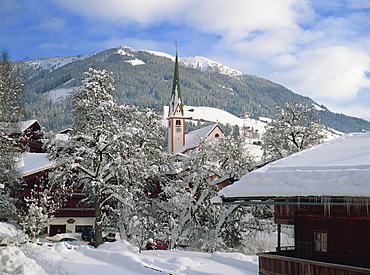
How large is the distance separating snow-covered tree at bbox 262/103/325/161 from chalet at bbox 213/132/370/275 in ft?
75.4

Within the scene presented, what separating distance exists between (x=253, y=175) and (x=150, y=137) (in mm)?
23868

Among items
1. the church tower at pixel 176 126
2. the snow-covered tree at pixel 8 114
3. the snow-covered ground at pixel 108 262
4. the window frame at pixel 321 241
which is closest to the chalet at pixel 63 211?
the snow-covered tree at pixel 8 114

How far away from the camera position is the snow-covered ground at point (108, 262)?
13.1 metres

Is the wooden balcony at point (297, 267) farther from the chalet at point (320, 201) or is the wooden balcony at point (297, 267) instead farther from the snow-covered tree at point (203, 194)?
the snow-covered tree at point (203, 194)

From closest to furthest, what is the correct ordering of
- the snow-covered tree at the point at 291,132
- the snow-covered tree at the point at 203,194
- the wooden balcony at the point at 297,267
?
the wooden balcony at the point at 297,267
the snow-covered tree at the point at 203,194
the snow-covered tree at the point at 291,132

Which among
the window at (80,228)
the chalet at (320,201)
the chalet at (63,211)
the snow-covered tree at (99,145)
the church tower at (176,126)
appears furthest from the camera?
the church tower at (176,126)

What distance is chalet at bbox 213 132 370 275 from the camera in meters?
9.31

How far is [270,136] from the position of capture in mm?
37188

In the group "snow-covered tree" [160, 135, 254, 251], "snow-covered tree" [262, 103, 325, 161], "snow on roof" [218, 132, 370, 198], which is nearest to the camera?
"snow on roof" [218, 132, 370, 198]

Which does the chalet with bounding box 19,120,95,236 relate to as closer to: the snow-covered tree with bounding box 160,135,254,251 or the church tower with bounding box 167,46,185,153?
the snow-covered tree with bounding box 160,135,254,251

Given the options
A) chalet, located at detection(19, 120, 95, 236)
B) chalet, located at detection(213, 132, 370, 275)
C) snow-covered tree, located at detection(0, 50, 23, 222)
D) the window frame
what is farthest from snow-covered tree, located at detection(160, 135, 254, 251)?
the window frame

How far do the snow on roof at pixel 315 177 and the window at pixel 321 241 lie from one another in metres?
2.23

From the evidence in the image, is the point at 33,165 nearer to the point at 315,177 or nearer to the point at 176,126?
the point at 315,177

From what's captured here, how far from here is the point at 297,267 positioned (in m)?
10.8
